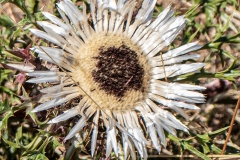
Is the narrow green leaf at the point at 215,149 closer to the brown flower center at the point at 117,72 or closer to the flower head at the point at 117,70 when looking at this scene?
the flower head at the point at 117,70

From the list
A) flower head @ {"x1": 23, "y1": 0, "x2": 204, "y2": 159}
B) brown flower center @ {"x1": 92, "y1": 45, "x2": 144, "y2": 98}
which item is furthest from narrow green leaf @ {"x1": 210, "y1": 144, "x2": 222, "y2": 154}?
brown flower center @ {"x1": 92, "y1": 45, "x2": 144, "y2": 98}

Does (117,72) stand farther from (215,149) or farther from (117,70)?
(215,149)

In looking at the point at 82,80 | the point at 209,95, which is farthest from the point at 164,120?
the point at 209,95

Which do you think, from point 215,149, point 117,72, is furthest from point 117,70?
point 215,149

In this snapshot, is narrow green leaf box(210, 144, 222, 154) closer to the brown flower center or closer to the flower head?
the flower head

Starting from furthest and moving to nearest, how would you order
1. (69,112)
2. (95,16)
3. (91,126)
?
(95,16) < (91,126) < (69,112)

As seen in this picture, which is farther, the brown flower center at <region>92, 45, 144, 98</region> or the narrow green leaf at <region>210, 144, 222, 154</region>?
the narrow green leaf at <region>210, 144, 222, 154</region>

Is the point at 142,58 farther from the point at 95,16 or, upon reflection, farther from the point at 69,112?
the point at 69,112

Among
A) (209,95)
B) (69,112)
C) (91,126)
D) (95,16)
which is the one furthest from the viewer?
(209,95)
